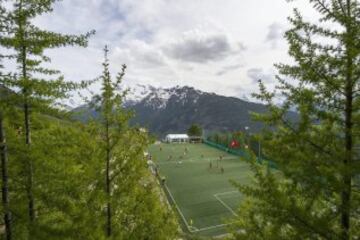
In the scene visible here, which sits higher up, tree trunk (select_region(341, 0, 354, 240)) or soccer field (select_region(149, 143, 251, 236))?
tree trunk (select_region(341, 0, 354, 240))

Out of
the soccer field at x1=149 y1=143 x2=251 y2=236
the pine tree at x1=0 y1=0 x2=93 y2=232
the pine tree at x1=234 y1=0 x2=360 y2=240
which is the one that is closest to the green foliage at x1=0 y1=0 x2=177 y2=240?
the pine tree at x1=0 y1=0 x2=93 y2=232

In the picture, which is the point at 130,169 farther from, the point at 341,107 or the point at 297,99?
the point at 341,107

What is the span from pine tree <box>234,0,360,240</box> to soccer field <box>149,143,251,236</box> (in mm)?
11647

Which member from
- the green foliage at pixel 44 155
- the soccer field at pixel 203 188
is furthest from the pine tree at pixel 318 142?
the soccer field at pixel 203 188

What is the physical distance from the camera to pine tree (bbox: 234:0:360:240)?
677 centimetres

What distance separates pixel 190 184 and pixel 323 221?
4200cm

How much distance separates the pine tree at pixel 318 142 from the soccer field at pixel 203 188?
11.6 meters

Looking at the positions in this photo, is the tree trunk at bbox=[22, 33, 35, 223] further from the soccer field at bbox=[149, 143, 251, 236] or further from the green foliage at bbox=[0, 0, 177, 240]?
the soccer field at bbox=[149, 143, 251, 236]

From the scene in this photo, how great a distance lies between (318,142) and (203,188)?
3894cm

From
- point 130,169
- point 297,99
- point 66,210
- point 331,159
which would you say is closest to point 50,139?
point 66,210

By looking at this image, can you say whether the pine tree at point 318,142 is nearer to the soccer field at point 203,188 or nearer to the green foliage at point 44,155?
the green foliage at point 44,155

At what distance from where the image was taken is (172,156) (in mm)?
76562

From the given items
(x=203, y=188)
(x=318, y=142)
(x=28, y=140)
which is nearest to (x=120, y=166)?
(x=28, y=140)

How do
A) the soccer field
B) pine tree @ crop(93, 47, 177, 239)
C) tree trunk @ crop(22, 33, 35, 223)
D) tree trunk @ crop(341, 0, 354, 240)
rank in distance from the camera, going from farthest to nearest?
the soccer field → pine tree @ crop(93, 47, 177, 239) → tree trunk @ crop(22, 33, 35, 223) → tree trunk @ crop(341, 0, 354, 240)
